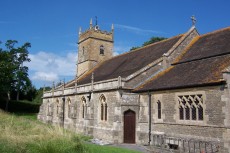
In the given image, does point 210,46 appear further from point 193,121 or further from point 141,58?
point 193,121

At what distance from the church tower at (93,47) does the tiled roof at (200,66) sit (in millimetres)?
17635

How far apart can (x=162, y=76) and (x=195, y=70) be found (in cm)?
341

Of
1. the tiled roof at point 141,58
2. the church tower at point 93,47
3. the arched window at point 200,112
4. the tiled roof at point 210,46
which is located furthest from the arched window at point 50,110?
the arched window at point 200,112

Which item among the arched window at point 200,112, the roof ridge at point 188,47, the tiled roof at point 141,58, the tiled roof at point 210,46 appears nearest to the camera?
the arched window at point 200,112

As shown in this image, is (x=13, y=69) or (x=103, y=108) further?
(x=13, y=69)

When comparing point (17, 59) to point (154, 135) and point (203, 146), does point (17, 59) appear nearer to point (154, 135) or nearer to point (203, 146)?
point (154, 135)

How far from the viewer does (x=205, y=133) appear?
1509cm

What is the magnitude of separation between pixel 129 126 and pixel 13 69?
27.6 metres

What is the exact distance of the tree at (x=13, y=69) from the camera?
3904cm

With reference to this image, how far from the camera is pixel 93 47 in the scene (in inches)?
1510

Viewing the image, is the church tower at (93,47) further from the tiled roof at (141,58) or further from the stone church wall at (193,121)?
the stone church wall at (193,121)

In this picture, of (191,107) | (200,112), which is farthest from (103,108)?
(200,112)

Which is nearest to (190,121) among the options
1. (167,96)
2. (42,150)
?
(167,96)

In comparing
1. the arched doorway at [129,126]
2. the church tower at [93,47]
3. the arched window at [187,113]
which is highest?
the church tower at [93,47]
